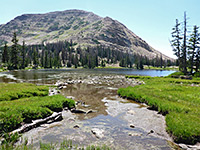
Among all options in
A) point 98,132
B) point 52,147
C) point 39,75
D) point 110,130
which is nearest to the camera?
point 52,147

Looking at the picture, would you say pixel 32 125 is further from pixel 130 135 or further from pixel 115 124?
pixel 130 135

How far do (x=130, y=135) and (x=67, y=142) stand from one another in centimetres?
438

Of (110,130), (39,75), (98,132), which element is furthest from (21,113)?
(39,75)

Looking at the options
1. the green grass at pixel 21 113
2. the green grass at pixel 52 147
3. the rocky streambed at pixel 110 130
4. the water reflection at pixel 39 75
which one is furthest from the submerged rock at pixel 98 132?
the water reflection at pixel 39 75

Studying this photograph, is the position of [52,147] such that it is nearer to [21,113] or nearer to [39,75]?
[21,113]

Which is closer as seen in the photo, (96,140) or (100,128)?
(96,140)

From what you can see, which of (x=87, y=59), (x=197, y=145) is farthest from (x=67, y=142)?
(x=87, y=59)

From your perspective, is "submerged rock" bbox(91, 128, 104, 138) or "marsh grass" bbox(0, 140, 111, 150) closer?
"marsh grass" bbox(0, 140, 111, 150)

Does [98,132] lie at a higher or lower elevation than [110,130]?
higher

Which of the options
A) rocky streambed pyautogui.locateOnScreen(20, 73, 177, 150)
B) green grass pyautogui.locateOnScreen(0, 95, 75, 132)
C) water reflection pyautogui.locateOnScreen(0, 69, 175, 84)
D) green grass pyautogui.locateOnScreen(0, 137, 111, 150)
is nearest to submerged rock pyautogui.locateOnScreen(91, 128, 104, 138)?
rocky streambed pyautogui.locateOnScreen(20, 73, 177, 150)

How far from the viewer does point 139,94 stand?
2083 cm

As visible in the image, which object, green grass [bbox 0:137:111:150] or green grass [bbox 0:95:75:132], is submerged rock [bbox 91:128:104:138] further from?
green grass [bbox 0:95:75:132]

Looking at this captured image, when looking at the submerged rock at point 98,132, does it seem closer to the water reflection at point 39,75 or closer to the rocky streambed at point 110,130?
the rocky streambed at point 110,130

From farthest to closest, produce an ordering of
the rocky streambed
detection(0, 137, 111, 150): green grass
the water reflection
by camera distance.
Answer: the water reflection
the rocky streambed
detection(0, 137, 111, 150): green grass
